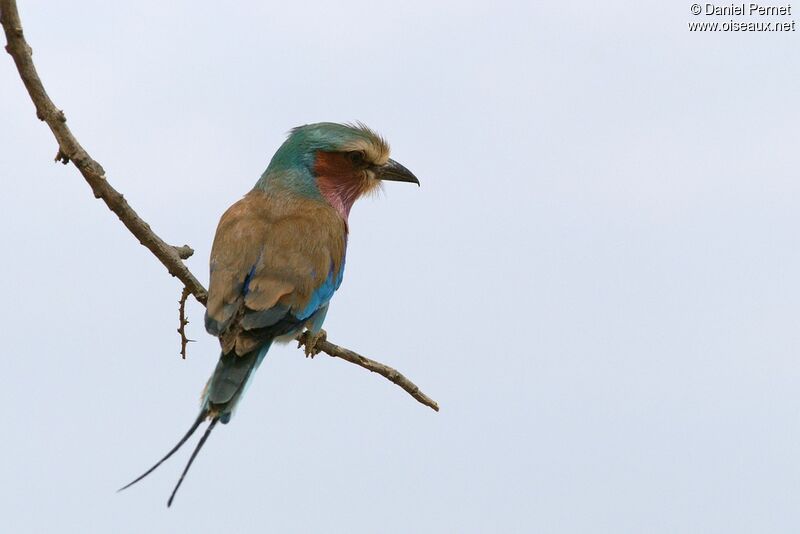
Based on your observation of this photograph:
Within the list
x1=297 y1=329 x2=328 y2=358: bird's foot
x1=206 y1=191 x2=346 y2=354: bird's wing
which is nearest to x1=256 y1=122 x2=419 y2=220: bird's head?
x1=206 y1=191 x2=346 y2=354: bird's wing

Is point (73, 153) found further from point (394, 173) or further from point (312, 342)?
point (394, 173)

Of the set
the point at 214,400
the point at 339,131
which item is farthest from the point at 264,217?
the point at 214,400

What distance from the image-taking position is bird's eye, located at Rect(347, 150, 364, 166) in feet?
21.8

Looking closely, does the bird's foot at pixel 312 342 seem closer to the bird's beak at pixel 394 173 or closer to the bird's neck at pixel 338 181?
the bird's neck at pixel 338 181

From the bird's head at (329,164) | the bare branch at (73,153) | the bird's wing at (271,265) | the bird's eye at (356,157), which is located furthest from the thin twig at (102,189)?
the bird's eye at (356,157)

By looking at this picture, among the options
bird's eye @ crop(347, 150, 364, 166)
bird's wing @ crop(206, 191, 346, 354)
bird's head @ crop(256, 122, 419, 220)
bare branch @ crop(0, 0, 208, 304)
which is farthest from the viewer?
bird's eye @ crop(347, 150, 364, 166)

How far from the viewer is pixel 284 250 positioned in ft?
18.5

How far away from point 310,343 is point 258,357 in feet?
1.75

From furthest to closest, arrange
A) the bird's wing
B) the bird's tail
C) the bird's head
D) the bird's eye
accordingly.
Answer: the bird's eye < the bird's head < the bird's wing < the bird's tail

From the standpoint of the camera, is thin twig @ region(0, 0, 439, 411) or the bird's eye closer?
thin twig @ region(0, 0, 439, 411)

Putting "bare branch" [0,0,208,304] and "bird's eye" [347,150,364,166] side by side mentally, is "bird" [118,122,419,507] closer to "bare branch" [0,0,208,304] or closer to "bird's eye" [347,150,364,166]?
"bird's eye" [347,150,364,166]

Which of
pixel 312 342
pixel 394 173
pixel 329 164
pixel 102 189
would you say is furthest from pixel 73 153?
pixel 394 173

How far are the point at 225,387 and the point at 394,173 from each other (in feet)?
8.12

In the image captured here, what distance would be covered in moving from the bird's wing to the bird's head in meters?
0.16
